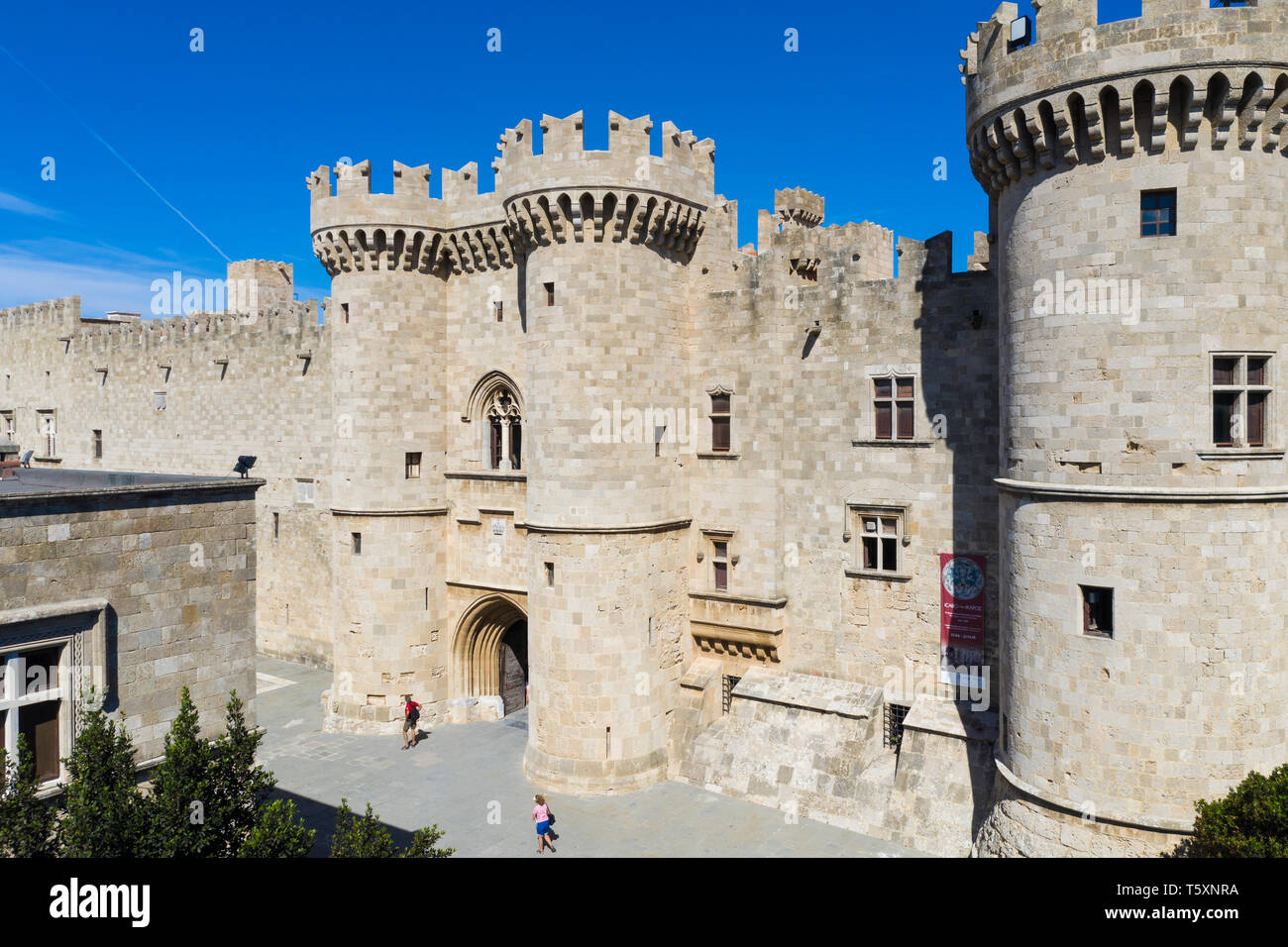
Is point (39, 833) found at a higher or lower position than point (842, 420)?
lower

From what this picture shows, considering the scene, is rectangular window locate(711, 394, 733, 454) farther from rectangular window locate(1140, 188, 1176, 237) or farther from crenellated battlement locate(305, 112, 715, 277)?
rectangular window locate(1140, 188, 1176, 237)

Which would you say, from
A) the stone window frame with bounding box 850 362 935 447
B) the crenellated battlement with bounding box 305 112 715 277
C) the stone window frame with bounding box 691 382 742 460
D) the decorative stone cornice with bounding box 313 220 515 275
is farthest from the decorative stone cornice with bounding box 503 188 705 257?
the stone window frame with bounding box 850 362 935 447

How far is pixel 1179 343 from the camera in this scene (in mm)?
12695

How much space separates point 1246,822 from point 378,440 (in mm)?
19325

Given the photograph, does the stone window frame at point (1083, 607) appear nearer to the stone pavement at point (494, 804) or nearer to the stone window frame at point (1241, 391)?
the stone window frame at point (1241, 391)

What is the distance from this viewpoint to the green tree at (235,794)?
10044 mm

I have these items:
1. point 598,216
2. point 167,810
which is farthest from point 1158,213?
point 167,810

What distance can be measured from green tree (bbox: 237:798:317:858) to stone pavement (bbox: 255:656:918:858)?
272 inches

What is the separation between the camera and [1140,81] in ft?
41.0
